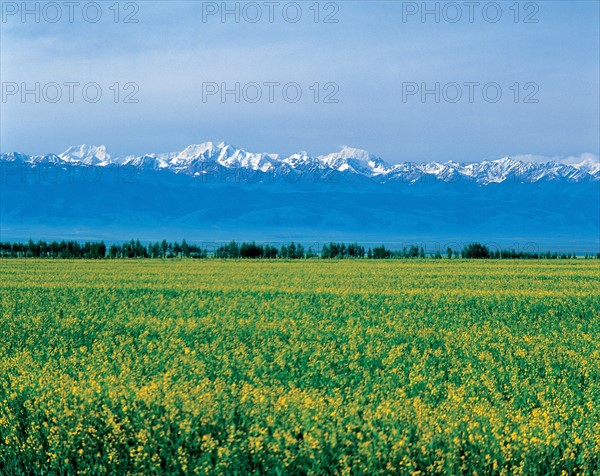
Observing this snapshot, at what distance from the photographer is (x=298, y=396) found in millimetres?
10008

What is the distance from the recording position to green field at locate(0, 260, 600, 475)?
27.5 feet

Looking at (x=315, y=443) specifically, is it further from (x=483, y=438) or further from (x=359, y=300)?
(x=359, y=300)

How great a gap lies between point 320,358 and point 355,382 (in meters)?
1.91

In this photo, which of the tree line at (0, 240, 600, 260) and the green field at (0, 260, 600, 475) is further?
the tree line at (0, 240, 600, 260)

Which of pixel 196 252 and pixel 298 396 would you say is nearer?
pixel 298 396

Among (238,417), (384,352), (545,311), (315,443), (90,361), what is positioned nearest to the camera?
(315,443)

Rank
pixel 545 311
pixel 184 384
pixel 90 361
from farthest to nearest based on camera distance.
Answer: pixel 545 311 < pixel 90 361 < pixel 184 384

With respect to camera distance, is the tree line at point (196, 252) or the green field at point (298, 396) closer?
the green field at point (298, 396)

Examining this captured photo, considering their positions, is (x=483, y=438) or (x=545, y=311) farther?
(x=545, y=311)

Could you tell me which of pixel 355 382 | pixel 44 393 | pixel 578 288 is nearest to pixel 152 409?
pixel 44 393

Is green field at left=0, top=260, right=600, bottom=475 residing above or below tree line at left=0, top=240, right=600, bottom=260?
below

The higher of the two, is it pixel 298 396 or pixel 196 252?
pixel 196 252

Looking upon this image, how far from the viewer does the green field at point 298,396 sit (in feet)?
27.5

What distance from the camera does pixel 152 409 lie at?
9.48 metres
